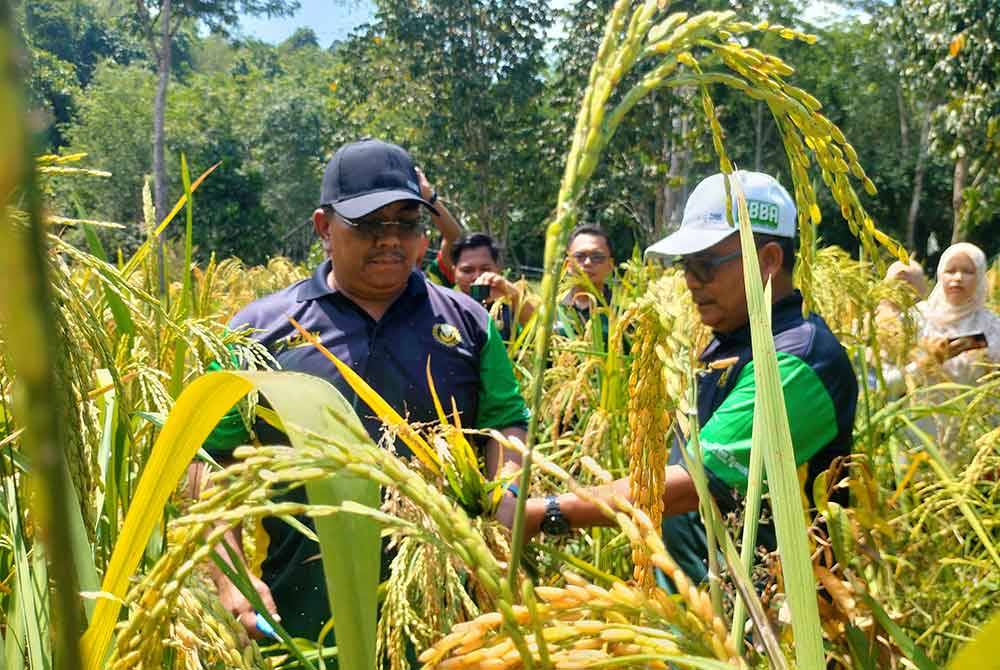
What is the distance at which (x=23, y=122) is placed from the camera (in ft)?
0.46

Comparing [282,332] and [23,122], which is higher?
[23,122]

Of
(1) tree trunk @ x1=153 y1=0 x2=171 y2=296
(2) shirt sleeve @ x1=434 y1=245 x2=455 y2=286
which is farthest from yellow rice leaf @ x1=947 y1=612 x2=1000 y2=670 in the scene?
(1) tree trunk @ x1=153 y1=0 x2=171 y2=296

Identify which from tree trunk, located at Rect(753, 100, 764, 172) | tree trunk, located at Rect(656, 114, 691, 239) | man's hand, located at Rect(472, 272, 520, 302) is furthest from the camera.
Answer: tree trunk, located at Rect(753, 100, 764, 172)

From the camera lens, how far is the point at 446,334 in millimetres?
2311

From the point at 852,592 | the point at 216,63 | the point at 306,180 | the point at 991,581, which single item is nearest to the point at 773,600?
the point at 852,592

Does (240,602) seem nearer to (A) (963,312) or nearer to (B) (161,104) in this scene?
(A) (963,312)

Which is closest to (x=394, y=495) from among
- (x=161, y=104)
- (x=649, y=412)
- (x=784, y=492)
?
(x=649, y=412)

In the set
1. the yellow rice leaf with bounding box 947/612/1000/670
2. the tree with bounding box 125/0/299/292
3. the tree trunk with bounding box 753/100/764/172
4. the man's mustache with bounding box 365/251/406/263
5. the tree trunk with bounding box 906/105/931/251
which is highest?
the tree with bounding box 125/0/299/292

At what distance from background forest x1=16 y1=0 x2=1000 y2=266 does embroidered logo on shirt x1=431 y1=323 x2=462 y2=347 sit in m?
0.74

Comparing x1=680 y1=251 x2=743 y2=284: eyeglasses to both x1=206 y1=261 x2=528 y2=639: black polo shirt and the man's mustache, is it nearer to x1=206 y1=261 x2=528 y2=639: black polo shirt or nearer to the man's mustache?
x1=206 y1=261 x2=528 y2=639: black polo shirt

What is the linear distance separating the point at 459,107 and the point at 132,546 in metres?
20.4

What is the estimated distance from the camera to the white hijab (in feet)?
14.1

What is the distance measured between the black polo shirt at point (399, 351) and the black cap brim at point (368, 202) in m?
0.21

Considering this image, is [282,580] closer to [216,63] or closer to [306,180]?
[306,180]
